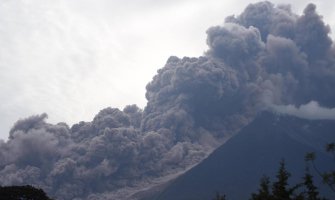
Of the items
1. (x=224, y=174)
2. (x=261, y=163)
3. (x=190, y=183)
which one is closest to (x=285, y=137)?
(x=261, y=163)

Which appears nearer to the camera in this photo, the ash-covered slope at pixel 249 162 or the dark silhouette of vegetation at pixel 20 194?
the dark silhouette of vegetation at pixel 20 194

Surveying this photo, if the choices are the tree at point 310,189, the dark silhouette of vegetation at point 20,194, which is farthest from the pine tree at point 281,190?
the dark silhouette of vegetation at point 20,194

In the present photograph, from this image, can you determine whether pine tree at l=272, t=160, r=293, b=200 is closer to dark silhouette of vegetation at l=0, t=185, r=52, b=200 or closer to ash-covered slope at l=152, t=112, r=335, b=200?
dark silhouette of vegetation at l=0, t=185, r=52, b=200

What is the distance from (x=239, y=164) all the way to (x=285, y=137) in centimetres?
2230

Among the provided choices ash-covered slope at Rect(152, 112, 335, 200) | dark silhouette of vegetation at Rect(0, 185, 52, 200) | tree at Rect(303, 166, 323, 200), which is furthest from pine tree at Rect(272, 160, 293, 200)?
ash-covered slope at Rect(152, 112, 335, 200)

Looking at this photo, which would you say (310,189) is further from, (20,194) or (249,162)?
(249,162)

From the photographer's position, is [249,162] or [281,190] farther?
[249,162]

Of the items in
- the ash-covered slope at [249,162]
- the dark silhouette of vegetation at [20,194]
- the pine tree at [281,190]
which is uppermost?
the ash-covered slope at [249,162]

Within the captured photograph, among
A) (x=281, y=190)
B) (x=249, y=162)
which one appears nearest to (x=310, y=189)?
(x=281, y=190)

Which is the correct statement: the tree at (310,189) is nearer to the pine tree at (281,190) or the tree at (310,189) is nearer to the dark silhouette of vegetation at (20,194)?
the pine tree at (281,190)

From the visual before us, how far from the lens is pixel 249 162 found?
167000 millimetres

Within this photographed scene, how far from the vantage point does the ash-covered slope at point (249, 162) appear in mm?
148750

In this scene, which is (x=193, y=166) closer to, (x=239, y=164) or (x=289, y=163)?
(x=239, y=164)

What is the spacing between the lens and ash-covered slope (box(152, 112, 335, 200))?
488ft
